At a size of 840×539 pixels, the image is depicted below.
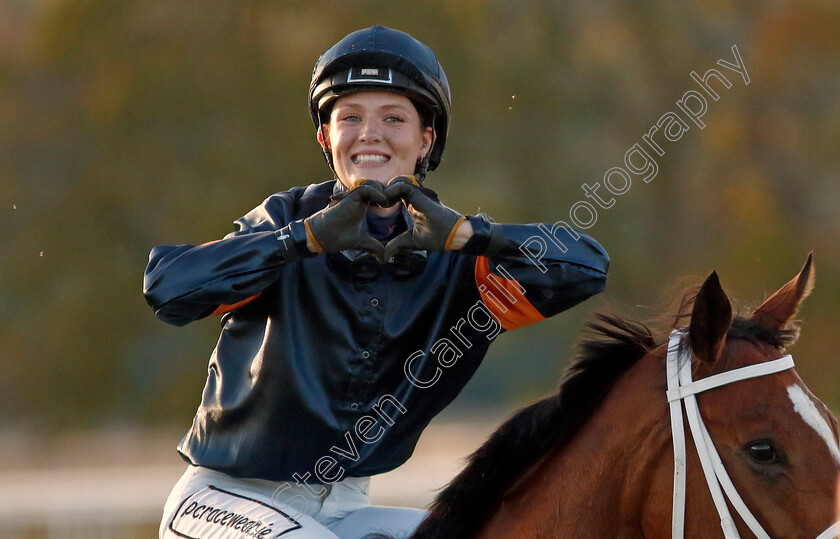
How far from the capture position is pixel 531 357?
1444 cm

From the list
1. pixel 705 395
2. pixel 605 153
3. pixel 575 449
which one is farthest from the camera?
pixel 605 153

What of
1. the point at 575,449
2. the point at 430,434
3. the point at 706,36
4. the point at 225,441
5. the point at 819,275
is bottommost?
the point at 575,449

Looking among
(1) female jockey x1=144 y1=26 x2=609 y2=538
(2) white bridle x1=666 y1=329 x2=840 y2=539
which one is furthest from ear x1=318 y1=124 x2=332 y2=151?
(2) white bridle x1=666 y1=329 x2=840 y2=539

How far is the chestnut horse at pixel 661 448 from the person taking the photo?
213 cm

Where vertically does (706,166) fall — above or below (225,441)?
above

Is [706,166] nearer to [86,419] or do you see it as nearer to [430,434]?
[430,434]

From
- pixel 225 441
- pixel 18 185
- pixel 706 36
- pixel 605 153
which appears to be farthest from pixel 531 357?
pixel 225 441

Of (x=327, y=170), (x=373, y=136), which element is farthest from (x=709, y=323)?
(x=327, y=170)

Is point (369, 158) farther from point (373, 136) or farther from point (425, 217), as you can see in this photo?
point (425, 217)

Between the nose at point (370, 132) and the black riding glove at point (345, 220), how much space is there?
41cm

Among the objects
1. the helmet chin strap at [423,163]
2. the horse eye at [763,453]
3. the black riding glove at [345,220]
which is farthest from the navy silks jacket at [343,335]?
the horse eye at [763,453]

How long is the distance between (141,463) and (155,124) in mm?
4417

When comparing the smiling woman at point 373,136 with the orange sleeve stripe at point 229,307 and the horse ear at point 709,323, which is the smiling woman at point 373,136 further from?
the horse ear at point 709,323

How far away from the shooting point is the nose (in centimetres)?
297
